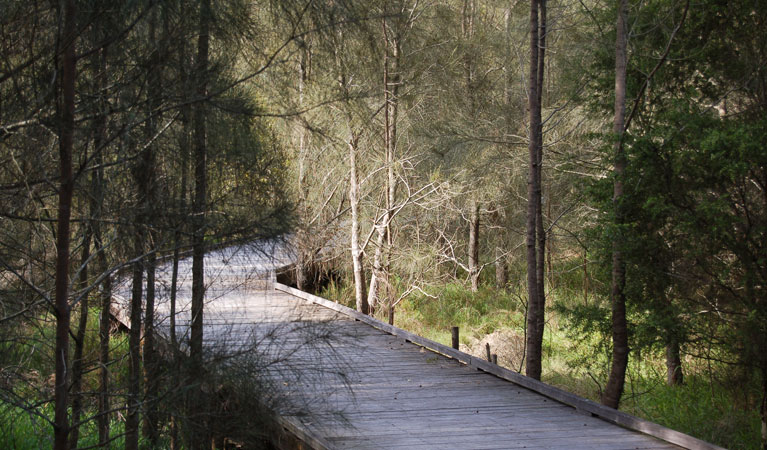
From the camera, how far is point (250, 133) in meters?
4.60

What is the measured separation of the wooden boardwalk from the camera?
4656mm

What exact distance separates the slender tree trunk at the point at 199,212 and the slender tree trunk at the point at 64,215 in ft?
2.17

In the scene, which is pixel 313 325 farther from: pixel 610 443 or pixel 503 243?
pixel 503 243

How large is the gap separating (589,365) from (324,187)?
6.00 m

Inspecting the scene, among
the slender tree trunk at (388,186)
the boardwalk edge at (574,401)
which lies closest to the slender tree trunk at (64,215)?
the boardwalk edge at (574,401)

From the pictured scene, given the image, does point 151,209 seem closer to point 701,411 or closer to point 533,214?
point 533,214

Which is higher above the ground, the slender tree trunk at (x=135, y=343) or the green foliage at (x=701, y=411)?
the slender tree trunk at (x=135, y=343)

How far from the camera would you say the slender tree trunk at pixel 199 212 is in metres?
3.99

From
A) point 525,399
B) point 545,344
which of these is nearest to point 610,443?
point 525,399

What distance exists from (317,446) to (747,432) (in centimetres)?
480

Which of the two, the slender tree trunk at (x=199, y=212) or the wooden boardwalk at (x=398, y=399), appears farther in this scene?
the wooden boardwalk at (x=398, y=399)

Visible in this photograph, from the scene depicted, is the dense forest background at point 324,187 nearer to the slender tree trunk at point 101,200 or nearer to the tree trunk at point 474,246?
the slender tree trunk at point 101,200

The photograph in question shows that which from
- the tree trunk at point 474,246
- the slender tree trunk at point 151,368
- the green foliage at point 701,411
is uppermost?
the tree trunk at point 474,246

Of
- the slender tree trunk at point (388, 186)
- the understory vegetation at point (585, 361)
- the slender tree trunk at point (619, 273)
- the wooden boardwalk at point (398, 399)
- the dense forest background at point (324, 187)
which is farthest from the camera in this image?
the slender tree trunk at point (388, 186)
